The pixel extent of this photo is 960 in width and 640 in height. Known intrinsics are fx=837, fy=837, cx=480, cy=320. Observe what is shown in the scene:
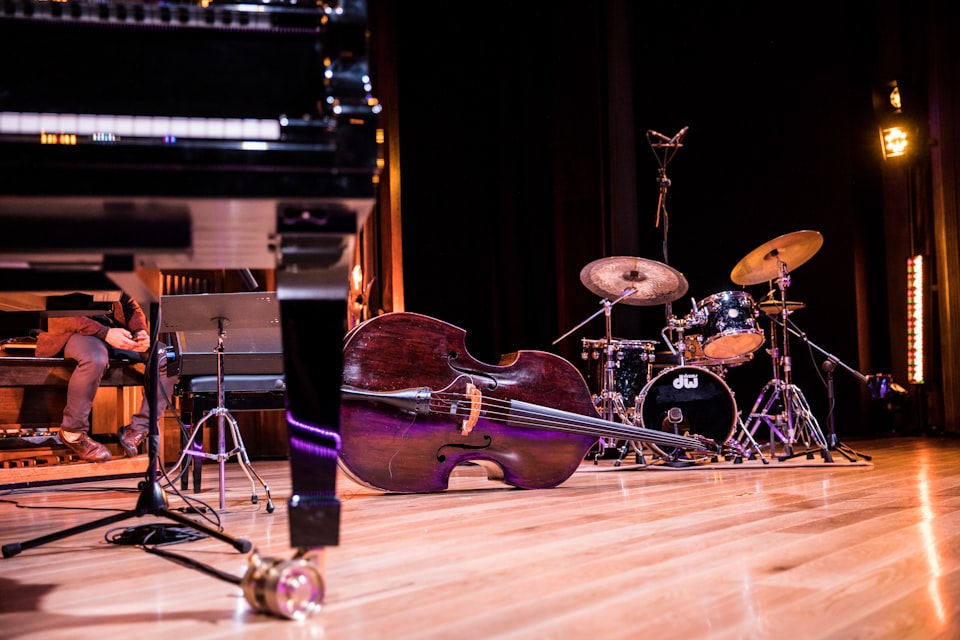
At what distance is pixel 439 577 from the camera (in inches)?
69.5


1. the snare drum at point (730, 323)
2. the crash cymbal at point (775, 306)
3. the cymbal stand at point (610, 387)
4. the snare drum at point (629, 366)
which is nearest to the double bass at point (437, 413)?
the cymbal stand at point (610, 387)

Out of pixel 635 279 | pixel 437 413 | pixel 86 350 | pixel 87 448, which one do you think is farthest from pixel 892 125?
pixel 87 448

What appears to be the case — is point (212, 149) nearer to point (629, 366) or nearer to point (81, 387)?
point (81, 387)

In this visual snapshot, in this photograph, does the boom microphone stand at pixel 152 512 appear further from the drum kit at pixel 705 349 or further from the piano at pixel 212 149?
the drum kit at pixel 705 349

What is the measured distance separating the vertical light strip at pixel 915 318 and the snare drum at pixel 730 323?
2.96m

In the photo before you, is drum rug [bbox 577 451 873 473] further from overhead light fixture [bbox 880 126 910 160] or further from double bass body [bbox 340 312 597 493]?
overhead light fixture [bbox 880 126 910 160]

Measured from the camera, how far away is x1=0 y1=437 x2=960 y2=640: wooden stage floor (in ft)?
4.54

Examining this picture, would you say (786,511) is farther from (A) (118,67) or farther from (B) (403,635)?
(A) (118,67)

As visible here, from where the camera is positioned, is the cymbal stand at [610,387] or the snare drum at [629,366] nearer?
the cymbal stand at [610,387]

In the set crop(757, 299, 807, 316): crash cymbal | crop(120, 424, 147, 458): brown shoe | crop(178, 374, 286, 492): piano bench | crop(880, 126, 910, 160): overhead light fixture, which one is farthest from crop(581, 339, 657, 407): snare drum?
crop(880, 126, 910, 160): overhead light fixture

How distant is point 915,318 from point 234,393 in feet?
19.0

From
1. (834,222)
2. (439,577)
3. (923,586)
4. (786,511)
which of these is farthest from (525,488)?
(834,222)

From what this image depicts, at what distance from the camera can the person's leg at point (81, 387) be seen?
460 cm

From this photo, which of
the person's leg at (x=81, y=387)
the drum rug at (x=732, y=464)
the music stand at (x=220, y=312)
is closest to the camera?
the music stand at (x=220, y=312)
